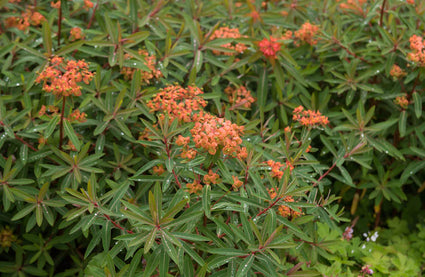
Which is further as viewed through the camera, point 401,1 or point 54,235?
point 401,1

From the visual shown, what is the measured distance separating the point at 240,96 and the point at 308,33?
0.71 metres

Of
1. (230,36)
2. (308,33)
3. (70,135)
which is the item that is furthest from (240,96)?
(70,135)

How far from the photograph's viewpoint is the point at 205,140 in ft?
6.72

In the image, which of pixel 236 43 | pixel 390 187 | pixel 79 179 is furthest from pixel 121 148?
pixel 390 187

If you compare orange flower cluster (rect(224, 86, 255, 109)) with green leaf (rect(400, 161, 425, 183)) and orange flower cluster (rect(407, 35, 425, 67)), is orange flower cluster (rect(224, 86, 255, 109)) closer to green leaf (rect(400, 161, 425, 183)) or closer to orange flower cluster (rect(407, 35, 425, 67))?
orange flower cluster (rect(407, 35, 425, 67))

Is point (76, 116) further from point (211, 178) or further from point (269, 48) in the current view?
point (269, 48)

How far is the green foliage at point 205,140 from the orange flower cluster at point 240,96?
0.02 meters

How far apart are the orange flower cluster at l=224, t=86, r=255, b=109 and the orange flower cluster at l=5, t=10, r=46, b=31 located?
148 centimetres

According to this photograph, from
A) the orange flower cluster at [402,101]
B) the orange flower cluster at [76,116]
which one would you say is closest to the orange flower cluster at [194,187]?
the orange flower cluster at [76,116]

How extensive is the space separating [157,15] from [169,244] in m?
1.91

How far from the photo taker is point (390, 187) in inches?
137

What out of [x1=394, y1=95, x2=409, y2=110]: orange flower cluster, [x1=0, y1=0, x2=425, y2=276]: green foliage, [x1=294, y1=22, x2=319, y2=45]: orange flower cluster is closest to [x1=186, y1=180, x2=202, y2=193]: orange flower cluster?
[x1=0, y1=0, x2=425, y2=276]: green foliage

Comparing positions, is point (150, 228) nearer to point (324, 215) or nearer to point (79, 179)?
point (79, 179)

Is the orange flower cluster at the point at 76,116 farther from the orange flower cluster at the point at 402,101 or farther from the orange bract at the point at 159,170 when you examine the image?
the orange flower cluster at the point at 402,101
